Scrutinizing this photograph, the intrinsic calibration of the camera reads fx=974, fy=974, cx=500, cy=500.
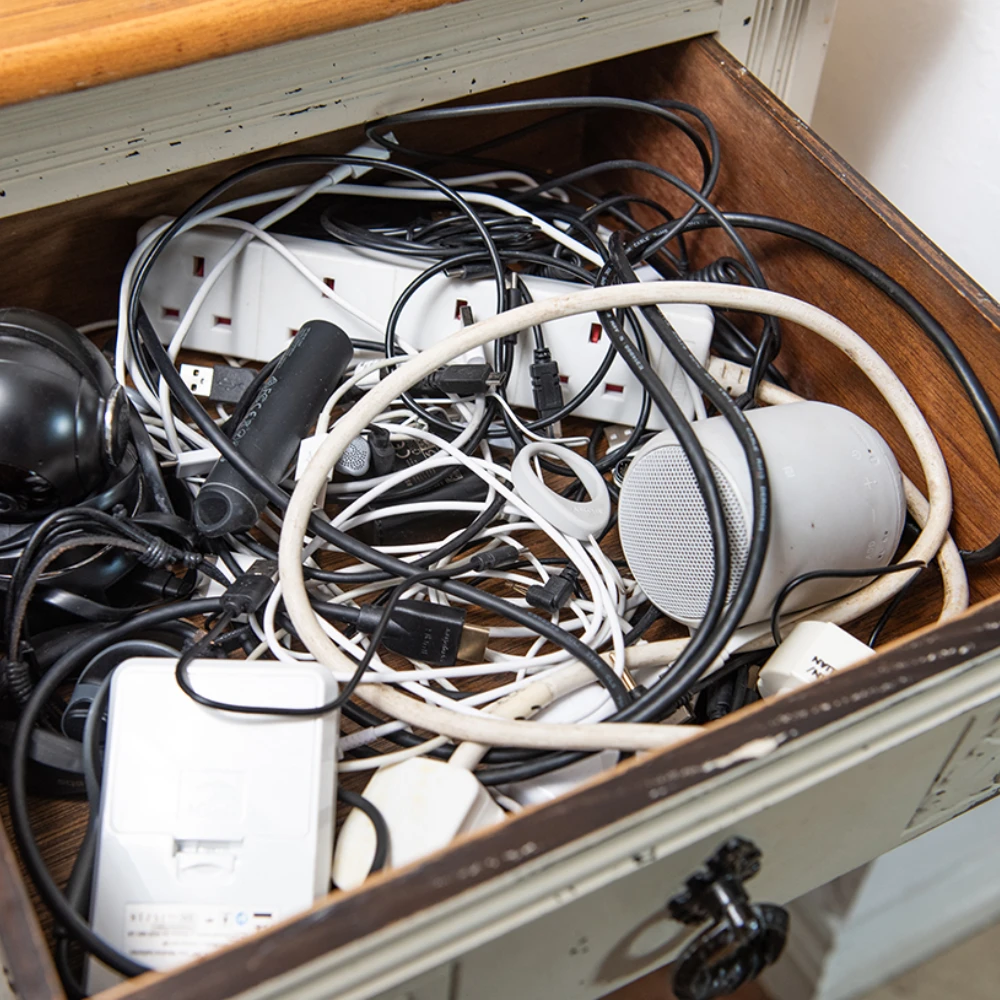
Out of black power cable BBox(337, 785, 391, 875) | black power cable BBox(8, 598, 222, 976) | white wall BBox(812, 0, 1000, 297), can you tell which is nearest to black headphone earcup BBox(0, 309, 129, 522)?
black power cable BBox(8, 598, 222, 976)

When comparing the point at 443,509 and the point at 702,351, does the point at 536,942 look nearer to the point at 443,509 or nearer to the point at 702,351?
the point at 443,509

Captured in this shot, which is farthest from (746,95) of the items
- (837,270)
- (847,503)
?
(847,503)

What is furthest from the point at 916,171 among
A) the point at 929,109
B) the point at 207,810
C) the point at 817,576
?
the point at 207,810

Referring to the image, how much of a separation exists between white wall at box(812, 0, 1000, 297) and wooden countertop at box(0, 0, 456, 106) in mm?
602

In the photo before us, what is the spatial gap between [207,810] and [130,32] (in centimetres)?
39

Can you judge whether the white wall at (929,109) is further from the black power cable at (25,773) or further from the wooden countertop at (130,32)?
the black power cable at (25,773)

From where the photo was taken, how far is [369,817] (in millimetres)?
482

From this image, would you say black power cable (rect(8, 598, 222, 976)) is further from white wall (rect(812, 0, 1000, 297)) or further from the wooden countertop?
white wall (rect(812, 0, 1000, 297))

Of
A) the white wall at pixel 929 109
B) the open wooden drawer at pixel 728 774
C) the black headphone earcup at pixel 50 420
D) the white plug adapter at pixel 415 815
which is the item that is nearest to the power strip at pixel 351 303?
the open wooden drawer at pixel 728 774

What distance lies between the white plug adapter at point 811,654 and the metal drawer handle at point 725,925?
4.1 inches

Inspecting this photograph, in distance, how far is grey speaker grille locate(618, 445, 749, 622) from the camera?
53 centimetres

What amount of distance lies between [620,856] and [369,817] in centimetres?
15

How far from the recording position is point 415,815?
48 centimetres

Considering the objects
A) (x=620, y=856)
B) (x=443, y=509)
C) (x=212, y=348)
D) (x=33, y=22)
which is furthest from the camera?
(x=212, y=348)
